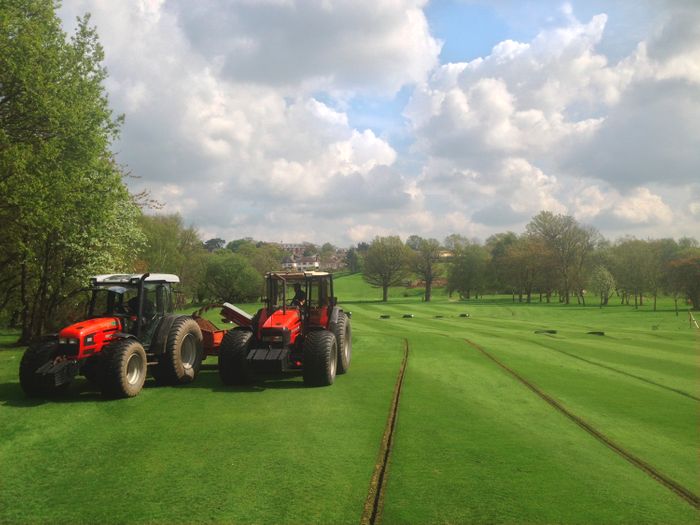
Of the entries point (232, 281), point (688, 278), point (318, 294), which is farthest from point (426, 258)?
point (318, 294)

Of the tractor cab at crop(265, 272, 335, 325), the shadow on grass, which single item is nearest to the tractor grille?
the shadow on grass

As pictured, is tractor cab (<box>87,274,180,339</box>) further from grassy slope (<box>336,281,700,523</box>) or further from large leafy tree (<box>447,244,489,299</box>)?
large leafy tree (<box>447,244,489,299</box>)

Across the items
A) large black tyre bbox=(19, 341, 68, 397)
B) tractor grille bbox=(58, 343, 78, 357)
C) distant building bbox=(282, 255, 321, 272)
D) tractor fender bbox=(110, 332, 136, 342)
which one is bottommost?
large black tyre bbox=(19, 341, 68, 397)

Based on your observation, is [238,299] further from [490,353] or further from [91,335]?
[91,335]

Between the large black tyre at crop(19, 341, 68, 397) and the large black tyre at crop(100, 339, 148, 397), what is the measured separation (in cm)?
94

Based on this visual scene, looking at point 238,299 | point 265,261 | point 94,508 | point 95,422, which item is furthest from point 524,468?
point 265,261

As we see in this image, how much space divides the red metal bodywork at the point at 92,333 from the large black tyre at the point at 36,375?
0.45 metres

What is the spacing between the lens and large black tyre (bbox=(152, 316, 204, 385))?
1074 centimetres

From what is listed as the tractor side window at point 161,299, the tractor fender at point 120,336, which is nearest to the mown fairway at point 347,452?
the tractor fender at point 120,336

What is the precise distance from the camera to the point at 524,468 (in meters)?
6.20

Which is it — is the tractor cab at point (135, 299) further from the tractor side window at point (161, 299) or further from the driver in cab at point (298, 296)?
the driver in cab at point (298, 296)

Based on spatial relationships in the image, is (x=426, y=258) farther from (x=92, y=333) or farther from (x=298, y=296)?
(x=92, y=333)

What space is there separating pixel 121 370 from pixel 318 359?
12.2 ft

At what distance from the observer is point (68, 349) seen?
9195 mm
